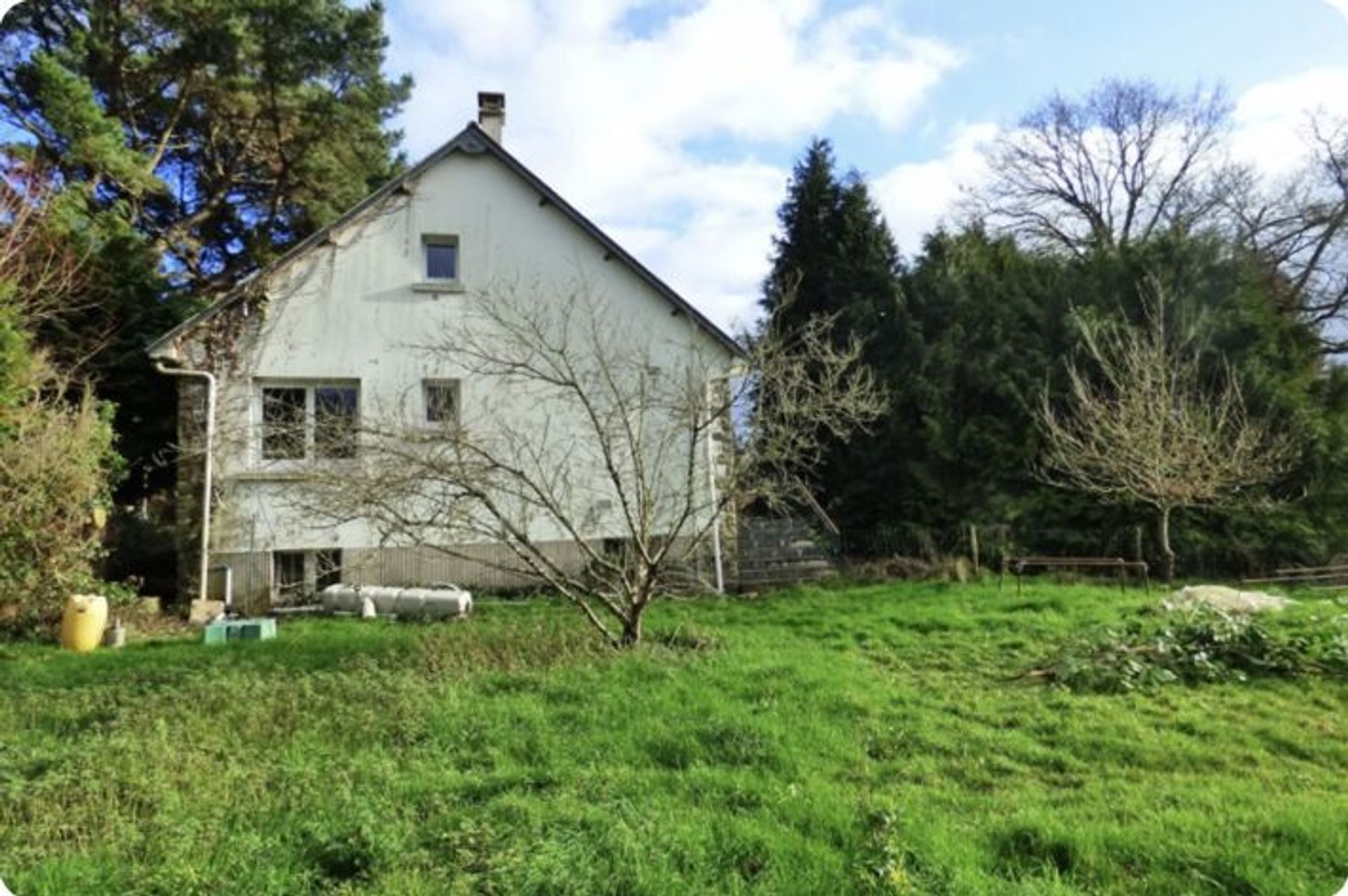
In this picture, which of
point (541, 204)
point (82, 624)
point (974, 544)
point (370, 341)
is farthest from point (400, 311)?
point (974, 544)

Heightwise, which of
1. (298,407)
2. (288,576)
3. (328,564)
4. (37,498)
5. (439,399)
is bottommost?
(288,576)

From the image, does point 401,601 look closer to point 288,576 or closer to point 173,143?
point 288,576

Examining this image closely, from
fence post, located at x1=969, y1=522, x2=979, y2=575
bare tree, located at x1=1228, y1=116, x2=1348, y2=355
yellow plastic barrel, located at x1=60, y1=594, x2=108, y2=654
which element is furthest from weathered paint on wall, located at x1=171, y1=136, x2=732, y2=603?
bare tree, located at x1=1228, y1=116, x2=1348, y2=355

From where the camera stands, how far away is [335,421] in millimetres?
9133

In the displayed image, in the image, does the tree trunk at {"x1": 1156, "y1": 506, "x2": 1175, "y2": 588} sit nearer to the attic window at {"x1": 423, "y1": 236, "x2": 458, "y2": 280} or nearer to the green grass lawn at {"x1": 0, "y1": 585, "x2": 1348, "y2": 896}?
the green grass lawn at {"x1": 0, "y1": 585, "x2": 1348, "y2": 896}

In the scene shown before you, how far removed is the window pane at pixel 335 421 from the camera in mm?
8562

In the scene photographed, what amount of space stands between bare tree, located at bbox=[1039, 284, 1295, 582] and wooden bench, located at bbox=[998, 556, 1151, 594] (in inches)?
29.4

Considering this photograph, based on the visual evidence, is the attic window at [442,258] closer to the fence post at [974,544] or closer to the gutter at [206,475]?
the gutter at [206,475]

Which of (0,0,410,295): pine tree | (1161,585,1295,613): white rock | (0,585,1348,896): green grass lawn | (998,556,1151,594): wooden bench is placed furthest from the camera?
(0,0,410,295): pine tree

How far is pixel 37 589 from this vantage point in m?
9.65

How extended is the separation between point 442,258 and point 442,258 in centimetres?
1

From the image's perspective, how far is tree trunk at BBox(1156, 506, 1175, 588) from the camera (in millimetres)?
13031

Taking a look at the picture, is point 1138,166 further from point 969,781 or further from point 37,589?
point 37,589

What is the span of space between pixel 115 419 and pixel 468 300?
24.7ft
